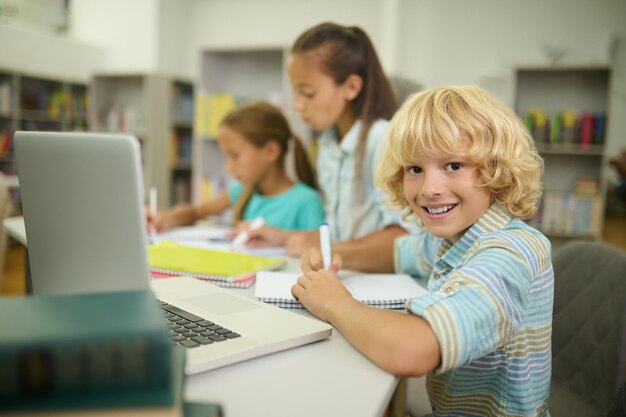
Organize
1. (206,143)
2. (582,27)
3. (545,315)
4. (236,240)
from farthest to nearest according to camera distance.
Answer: (582,27)
(206,143)
(236,240)
(545,315)

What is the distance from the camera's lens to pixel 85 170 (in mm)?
549

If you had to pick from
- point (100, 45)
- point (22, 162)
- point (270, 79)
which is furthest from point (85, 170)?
point (100, 45)

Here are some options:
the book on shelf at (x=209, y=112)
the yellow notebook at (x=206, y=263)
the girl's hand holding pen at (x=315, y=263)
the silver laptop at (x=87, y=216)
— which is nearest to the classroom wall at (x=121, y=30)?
the book on shelf at (x=209, y=112)

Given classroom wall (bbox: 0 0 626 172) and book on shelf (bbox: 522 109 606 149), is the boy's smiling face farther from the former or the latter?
book on shelf (bbox: 522 109 606 149)

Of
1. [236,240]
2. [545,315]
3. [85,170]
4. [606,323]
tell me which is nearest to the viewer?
[85,170]

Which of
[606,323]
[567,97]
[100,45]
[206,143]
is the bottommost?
[606,323]

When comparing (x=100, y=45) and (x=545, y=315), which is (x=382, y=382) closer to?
(x=545, y=315)

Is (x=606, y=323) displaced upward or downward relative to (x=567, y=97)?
downward

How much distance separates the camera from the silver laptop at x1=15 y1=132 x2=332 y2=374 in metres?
0.53

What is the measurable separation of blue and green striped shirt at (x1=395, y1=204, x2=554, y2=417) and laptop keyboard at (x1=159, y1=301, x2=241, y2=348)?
0.26 metres

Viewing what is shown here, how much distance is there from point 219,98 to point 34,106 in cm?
248

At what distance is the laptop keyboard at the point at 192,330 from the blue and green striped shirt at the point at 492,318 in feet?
0.85

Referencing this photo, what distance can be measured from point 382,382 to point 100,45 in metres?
6.12

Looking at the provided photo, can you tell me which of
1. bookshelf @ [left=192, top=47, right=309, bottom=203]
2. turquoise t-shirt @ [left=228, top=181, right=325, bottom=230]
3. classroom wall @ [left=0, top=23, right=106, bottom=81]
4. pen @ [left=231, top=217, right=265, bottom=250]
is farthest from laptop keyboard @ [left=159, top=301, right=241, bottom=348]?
classroom wall @ [left=0, top=23, right=106, bottom=81]
